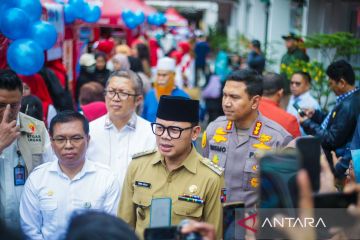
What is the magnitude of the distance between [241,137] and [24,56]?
2.69 meters

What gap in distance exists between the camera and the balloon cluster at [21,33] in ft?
20.1

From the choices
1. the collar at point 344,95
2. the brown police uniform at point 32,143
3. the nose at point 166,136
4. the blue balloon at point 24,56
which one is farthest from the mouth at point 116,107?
the collar at point 344,95

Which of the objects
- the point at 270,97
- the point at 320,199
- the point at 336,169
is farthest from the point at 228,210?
the point at 270,97

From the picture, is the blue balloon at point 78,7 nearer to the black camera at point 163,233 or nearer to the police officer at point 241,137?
the police officer at point 241,137

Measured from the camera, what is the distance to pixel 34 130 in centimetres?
445

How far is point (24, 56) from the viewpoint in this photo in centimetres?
626

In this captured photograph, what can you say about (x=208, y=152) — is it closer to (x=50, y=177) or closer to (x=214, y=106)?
(x=50, y=177)

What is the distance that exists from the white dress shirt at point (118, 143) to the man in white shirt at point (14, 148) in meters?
0.59

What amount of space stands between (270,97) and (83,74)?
14.9ft

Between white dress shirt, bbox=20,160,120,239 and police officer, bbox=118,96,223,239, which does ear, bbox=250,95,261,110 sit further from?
white dress shirt, bbox=20,160,120,239

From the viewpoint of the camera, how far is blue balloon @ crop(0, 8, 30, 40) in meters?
6.08

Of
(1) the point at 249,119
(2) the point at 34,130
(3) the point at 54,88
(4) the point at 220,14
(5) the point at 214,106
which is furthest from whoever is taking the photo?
(4) the point at 220,14

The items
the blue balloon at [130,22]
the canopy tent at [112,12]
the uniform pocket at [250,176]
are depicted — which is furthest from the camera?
the blue balloon at [130,22]

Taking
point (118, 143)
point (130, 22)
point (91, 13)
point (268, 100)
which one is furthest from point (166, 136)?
point (130, 22)
